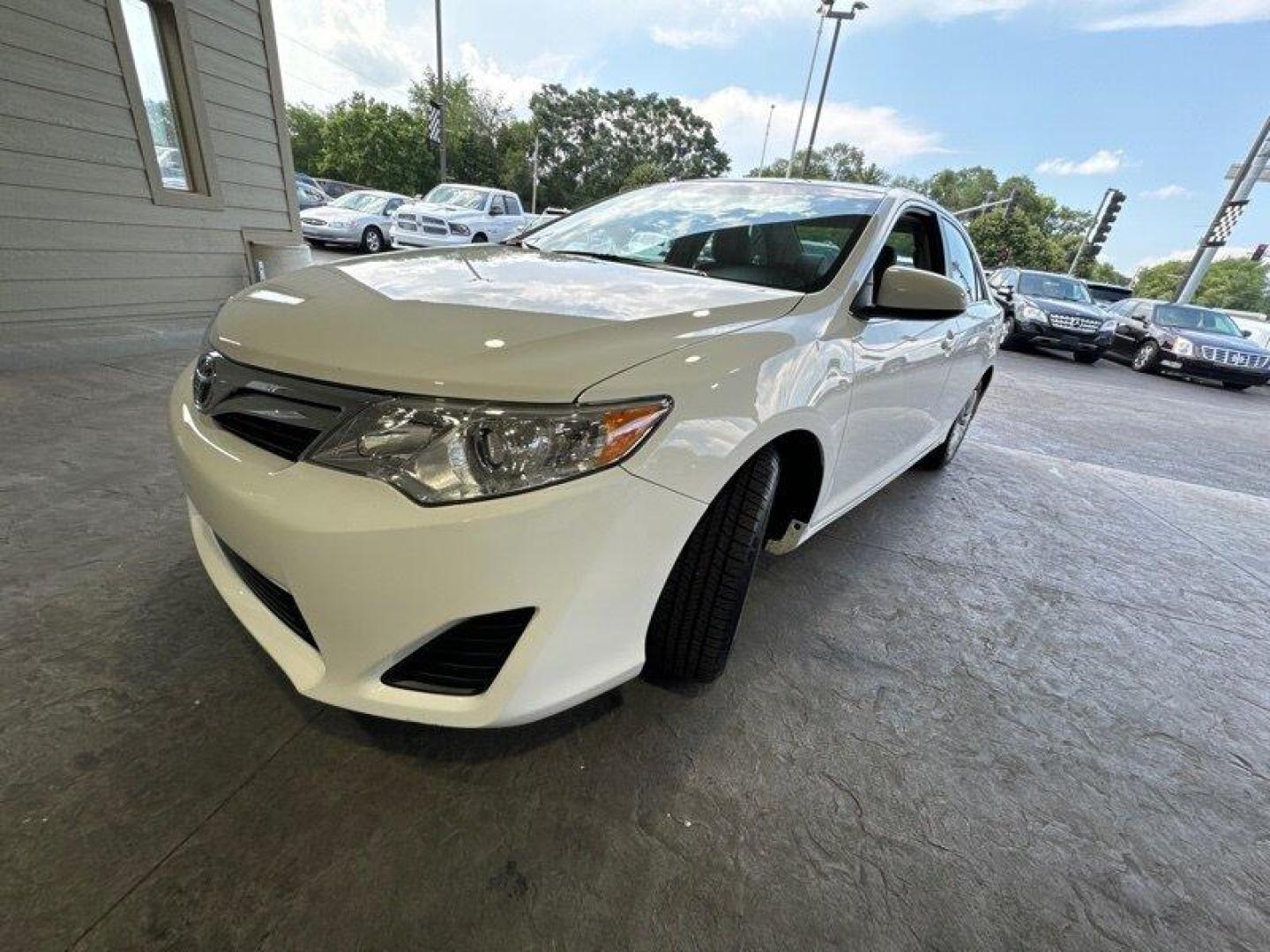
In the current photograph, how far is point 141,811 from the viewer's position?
117 centimetres

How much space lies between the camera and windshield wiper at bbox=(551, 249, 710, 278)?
1.86m

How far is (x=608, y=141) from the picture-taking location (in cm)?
5003

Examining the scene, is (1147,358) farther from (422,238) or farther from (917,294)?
(422,238)

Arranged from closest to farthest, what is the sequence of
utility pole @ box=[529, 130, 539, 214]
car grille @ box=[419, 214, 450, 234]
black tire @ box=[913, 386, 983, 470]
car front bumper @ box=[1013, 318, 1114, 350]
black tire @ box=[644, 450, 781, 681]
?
black tire @ box=[644, 450, 781, 681] → black tire @ box=[913, 386, 983, 470] → car front bumper @ box=[1013, 318, 1114, 350] → car grille @ box=[419, 214, 450, 234] → utility pole @ box=[529, 130, 539, 214]

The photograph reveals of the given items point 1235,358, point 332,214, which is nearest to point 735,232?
point 332,214

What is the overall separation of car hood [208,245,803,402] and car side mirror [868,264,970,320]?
31 centimetres

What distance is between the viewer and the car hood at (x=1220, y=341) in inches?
379

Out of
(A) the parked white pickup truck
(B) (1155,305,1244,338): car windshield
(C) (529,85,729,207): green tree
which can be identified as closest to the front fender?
(A) the parked white pickup truck

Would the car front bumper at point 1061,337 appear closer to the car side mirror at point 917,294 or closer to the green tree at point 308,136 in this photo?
the car side mirror at point 917,294

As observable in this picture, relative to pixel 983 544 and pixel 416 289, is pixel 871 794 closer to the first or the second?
pixel 416 289

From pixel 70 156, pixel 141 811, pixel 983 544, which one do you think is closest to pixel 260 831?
pixel 141 811

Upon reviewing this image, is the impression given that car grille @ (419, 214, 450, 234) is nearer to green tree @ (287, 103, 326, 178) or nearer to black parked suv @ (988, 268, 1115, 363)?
black parked suv @ (988, 268, 1115, 363)

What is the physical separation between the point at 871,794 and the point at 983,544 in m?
1.78

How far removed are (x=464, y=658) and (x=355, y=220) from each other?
1254cm
